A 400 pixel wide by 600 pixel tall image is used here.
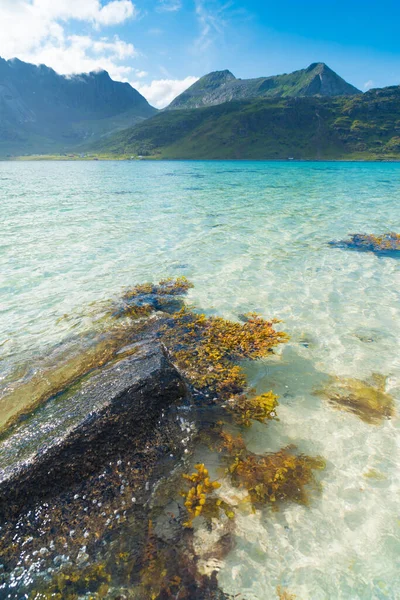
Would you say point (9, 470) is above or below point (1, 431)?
above

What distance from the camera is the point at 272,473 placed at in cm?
587

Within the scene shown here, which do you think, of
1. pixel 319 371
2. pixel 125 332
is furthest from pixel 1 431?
pixel 319 371

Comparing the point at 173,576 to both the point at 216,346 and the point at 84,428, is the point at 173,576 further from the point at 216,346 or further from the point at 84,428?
the point at 216,346

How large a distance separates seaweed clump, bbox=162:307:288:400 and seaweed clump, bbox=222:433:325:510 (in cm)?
174

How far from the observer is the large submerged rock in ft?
16.6

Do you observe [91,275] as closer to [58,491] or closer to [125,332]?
[125,332]

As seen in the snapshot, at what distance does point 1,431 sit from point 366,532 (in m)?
7.18

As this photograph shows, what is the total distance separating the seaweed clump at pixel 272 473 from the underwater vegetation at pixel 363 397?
6.25 feet

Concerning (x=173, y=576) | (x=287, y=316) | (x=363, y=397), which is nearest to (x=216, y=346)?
(x=287, y=316)

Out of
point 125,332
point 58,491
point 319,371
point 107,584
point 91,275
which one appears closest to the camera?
point 107,584

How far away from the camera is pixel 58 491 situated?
514 cm

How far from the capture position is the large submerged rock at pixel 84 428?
5.07m

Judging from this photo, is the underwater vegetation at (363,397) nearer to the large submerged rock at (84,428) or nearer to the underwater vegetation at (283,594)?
the large submerged rock at (84,428)

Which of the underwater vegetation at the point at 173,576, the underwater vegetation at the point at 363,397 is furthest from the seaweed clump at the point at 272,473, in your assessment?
the underwater vegetation at the point at 363,397
